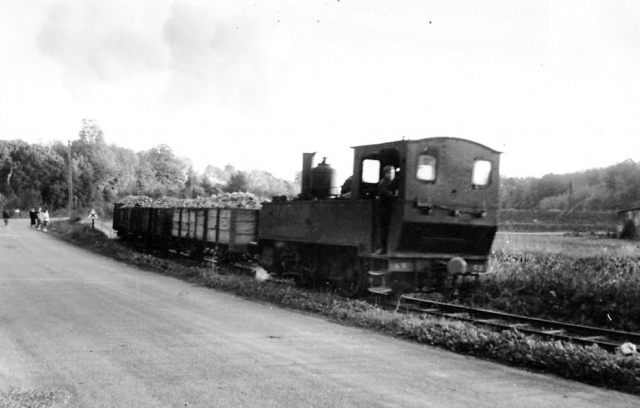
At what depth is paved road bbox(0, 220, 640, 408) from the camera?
4.63 metres

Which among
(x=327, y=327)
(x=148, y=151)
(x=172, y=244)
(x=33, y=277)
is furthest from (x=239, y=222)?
(x=148, y=151)

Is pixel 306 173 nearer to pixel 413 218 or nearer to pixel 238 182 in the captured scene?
pixel 413 218

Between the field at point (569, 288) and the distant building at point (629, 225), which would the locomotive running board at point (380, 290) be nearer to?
the field at point (569, 288)

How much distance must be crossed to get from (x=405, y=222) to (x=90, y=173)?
2145 inches

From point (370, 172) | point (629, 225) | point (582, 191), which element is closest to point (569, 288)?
point (370, 172)

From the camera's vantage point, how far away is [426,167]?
10.2m

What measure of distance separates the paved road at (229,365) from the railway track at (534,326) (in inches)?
85.3

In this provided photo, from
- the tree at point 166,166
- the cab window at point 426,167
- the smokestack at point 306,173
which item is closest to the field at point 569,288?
the cab window at point 426,167

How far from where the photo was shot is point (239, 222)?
15.1 m

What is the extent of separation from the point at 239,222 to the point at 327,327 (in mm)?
7796

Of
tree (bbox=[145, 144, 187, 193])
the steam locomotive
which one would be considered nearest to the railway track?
the steam locomotive

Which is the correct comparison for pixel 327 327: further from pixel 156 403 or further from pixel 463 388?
pixel 156 403

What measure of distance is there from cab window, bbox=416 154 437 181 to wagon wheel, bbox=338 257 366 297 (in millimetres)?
1975

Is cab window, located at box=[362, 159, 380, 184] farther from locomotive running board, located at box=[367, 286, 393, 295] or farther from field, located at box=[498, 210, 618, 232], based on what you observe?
field, located at box=[498, 210, 618, 232]
